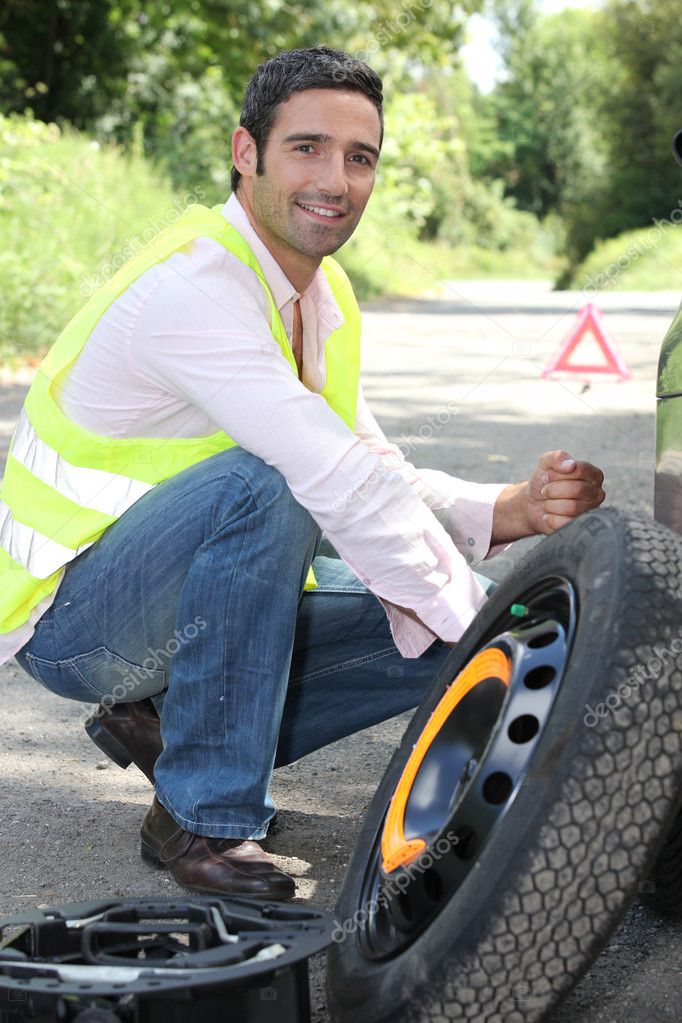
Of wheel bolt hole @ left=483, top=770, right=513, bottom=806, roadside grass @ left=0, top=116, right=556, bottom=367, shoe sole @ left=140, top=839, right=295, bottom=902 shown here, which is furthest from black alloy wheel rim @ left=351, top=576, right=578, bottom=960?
roadside grass @ left=0, top=116, right=556, bottom=367

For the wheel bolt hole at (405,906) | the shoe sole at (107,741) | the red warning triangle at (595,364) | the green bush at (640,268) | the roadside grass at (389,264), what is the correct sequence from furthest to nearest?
the green bush at (640,268), the roadside grass at (389,264), the red warning triangle at (595,364), the shoe sole at (107,741), the wheel bolt hole at (405,906)

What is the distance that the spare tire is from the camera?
5.45ft

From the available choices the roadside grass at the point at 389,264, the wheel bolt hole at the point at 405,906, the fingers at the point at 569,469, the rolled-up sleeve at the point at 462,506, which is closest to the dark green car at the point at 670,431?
the fingers at the point at 569,469

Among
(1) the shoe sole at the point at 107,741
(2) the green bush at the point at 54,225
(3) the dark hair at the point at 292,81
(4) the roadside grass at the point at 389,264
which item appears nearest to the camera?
(3) the dark hair at the point at 292,81

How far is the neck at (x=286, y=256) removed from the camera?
288 centimetres

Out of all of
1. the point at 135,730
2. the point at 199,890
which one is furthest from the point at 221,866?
the point at 135,730

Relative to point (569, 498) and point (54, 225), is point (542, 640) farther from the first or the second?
point (54, 225)

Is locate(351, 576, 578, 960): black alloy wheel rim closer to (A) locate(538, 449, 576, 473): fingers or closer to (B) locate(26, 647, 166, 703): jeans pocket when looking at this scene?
(A) locate(538, 449, 576, 473): fingers

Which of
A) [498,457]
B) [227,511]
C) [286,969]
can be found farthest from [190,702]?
[498,457]

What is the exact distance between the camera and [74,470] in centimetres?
271

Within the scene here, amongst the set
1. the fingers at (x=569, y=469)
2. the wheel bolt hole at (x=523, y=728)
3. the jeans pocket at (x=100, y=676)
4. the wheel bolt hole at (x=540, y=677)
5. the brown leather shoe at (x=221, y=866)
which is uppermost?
the fingers at (x=569, y=469)

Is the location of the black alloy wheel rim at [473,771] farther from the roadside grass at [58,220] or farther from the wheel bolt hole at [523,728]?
the roadside grass at [58,220]

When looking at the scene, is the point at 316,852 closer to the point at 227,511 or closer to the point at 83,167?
the point at 227,511

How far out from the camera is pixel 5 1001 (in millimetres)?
1727
